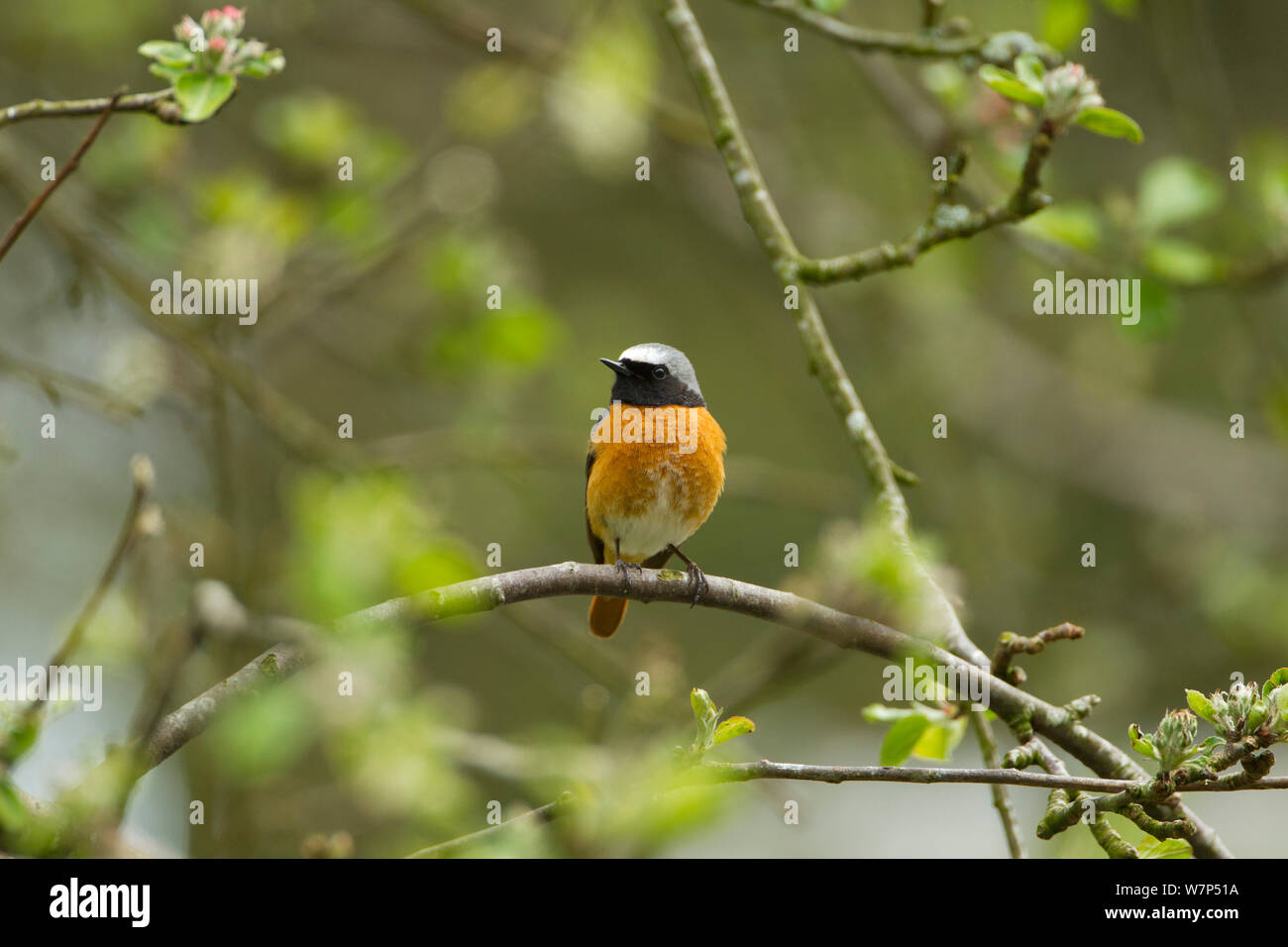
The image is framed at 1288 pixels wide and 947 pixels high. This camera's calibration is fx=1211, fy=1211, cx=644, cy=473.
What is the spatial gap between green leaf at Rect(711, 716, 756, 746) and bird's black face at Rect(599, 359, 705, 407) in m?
2.49

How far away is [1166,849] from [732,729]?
41.6 inches

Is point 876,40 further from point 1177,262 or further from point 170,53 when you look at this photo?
point 170,53

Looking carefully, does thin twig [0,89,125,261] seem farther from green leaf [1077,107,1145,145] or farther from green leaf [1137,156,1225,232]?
green leaf [1137,156,1225,232]

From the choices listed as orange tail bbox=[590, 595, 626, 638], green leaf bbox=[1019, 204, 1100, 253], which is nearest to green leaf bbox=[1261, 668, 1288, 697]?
green leaf bbox=[1019, 204, 1100, 253]

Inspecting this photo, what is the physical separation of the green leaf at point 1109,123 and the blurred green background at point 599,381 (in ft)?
4.31

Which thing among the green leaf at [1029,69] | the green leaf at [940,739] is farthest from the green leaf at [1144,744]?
the green leaf at [1029,69]

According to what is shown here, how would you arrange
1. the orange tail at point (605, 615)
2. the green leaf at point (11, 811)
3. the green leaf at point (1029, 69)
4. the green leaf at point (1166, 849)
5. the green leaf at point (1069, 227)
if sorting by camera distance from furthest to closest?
the orange tail at point (605, 615), the green leaf at point (1069, 227), the green leaf at point (1029, 69), the green leaf at point (1166, 849), the green leaf at point (11, 811)

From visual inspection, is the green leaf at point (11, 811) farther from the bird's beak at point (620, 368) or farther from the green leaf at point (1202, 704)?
the bird's beak at point (620, 368)

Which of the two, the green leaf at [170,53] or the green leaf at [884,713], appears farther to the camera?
the green leaf at [170,53]

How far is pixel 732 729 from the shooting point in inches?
110

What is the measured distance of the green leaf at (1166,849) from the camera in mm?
2807

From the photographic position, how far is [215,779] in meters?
5.36

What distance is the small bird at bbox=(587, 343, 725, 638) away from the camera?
5.00 meters

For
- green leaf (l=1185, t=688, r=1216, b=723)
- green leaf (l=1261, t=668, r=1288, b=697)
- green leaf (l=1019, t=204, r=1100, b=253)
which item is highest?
green leaf (l=1019, t=204, r=1100, b=253)
